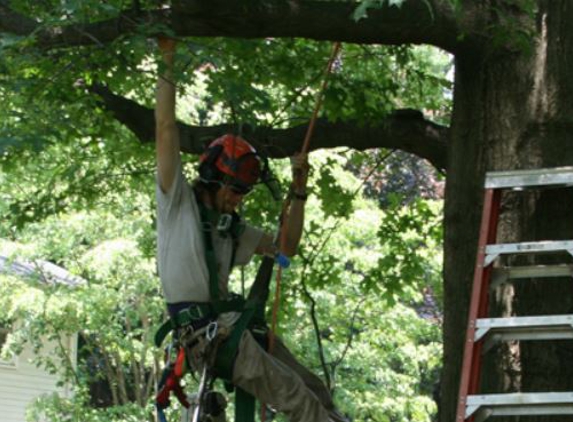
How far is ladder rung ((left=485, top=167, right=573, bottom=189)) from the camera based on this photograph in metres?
6.89

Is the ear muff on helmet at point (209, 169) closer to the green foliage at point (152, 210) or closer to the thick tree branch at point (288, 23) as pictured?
the green foliage at point (152, 210)

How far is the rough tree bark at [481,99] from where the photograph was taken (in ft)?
24.9

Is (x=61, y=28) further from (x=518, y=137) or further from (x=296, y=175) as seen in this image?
(x=518, y=137)

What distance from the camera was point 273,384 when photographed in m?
7.15

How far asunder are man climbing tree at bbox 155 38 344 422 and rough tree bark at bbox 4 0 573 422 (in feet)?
2.43

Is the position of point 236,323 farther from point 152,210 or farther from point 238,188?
point 152,210

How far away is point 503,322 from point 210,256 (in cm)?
157

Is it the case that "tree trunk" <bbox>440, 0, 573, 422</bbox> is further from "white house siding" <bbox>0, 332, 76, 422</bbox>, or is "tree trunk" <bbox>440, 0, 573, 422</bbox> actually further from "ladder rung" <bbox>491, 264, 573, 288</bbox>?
"white house siding" <bbox>0, 332, 76, 422</bbox>

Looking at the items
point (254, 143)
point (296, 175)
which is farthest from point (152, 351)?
point (296, 175)

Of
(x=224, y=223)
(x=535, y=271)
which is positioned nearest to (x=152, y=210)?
(x=224, y=223)

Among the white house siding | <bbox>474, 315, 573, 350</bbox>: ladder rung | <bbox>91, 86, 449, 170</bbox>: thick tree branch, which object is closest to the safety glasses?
<bbox>474, 315, 573, 350</bbox>: ladder rung

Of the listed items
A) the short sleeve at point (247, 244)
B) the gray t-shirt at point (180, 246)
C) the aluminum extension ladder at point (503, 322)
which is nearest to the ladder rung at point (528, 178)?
the aluminum extension ladder at point (503, 322)

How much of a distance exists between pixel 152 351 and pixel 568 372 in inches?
546

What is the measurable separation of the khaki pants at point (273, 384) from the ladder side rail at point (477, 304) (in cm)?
83
